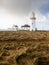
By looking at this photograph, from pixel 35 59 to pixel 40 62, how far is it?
0.35 metres

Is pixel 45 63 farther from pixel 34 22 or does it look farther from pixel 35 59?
pixel 34 22

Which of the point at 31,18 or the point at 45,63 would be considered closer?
the point at 45,63

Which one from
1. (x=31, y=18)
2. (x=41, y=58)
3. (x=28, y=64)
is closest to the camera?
(x=28, y=64)

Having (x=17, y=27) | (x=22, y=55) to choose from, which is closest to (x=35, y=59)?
(x=22, y=55)

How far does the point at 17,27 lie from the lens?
9512 centimetres

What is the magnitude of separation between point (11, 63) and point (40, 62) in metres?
1.72

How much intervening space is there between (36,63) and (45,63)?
661 mm

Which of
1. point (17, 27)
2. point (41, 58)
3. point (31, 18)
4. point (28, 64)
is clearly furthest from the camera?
point (17, 27)

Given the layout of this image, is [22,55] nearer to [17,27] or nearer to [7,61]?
[7,61]

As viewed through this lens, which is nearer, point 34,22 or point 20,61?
point 20,61

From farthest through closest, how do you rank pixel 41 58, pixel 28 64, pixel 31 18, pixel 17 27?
pixel 17 27 < pixel 31 18 < pixel 41 58 < pixel 28 64

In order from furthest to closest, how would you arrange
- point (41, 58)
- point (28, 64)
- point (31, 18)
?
point (31, 18) < point (41, 58) < point (28, 64)

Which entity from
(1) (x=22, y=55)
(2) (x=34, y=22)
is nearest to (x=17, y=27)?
(2) (x=34, y=22)

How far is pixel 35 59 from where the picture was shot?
10.8 meters
